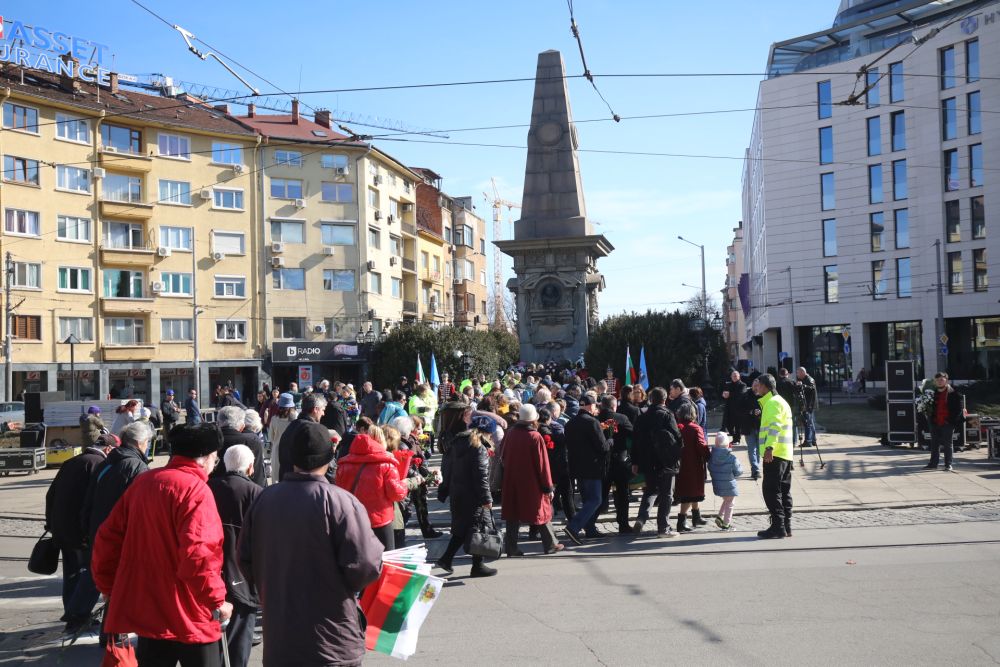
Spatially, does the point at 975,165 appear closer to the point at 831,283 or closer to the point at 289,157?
the point at 831,283

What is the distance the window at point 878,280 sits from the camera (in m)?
51.8

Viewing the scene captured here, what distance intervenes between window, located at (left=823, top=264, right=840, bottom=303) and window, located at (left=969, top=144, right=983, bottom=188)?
9.12 m

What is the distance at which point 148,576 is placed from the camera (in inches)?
166

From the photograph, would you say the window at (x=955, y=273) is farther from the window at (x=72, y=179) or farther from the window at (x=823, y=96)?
the window at (x=72, y=179)

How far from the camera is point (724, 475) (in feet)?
35.0

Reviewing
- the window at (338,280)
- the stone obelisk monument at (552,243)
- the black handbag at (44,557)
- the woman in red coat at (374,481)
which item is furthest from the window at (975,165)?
the black handbag at (44,557)

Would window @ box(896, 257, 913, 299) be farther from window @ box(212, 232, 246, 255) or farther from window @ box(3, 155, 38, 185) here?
window @ box(3, 155, 38, 185)

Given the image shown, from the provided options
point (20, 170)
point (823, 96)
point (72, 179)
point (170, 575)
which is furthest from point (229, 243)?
point (170, 575)

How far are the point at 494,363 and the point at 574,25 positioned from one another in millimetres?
31690

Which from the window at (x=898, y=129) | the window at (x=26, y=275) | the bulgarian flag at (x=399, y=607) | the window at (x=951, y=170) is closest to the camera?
the bulgarian flag at (x=399, y=607)

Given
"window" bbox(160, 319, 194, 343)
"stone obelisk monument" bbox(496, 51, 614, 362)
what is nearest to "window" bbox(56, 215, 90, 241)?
"window" bbox(160, 319, 194, 343)

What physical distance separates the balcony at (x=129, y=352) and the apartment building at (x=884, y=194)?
34553 millimetres

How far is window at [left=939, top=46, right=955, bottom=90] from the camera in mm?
47469

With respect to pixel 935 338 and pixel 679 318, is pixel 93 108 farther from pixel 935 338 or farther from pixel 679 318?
pixel 935 338
